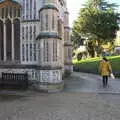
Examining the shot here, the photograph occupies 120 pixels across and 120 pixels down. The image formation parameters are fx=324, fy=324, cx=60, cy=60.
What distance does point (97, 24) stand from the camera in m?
49.7

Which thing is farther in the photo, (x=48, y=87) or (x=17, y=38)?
(x=17, y=38)

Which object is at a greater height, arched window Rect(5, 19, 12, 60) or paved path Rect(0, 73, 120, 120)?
arched window Rect(5, 19, 12, 60)

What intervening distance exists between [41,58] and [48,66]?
56 centimetres

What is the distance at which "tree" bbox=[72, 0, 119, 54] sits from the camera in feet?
163

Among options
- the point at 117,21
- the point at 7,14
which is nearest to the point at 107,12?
the point at 117,21

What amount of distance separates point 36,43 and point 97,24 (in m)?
35.2

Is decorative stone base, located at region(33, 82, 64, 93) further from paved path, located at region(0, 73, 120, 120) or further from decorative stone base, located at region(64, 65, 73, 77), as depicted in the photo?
decorative stone base, located at region(64, 65, 73, 77)

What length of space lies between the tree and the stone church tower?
34.6 metres

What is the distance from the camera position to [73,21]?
2181 inches

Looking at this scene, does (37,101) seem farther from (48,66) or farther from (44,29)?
(44,29)

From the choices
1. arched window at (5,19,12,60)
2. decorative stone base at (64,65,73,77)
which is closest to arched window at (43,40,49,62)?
arched window at (5,19,12,60)

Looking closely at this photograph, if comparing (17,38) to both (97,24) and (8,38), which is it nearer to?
(8,38)

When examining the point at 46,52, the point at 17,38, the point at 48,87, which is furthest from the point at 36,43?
the point at 48,87

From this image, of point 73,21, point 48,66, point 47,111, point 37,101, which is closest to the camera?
point 47,111
